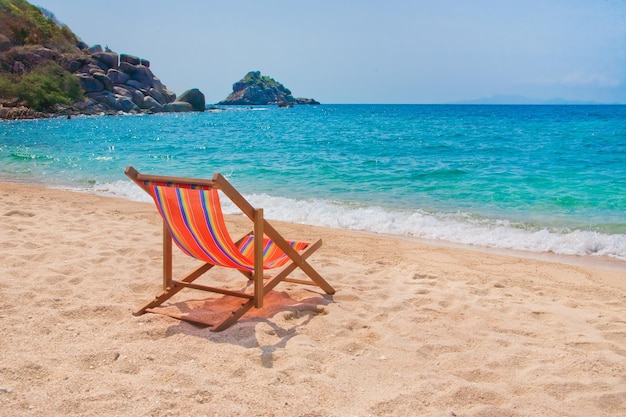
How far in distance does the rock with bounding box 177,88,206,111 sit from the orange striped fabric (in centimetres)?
6266

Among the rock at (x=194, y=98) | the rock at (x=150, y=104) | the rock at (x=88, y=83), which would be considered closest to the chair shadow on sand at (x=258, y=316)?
the rock at (x=88, y=83)

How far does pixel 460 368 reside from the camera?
289 centimetres

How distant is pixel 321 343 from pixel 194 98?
210 ft

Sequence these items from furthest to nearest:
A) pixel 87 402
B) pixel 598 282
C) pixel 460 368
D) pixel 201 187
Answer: pixel 598 282 < pixel 201 187 < pixel 460 368 < pixel 87 402

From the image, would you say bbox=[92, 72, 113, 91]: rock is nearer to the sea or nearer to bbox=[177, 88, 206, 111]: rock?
bbox=[177, 88, 206, 111]: rock

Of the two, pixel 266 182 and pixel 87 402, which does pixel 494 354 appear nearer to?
pixel 87 402

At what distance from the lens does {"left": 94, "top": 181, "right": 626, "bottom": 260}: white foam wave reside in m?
6.38

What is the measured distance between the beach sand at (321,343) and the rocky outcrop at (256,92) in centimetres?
12327

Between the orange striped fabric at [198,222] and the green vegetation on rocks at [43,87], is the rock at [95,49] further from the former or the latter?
the orange striped fabric at [198,222]

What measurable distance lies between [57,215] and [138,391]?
15.9 feet

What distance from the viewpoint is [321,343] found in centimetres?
319

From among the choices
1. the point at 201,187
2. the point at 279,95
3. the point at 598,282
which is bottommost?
the point at 598,282

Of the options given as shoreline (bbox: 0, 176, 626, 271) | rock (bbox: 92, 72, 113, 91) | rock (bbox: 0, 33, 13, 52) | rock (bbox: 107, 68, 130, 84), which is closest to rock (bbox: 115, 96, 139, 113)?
rock (bbox: 92, 72, 113, 91)

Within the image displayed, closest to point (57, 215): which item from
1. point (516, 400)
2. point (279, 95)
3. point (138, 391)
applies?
point (138, 391)
